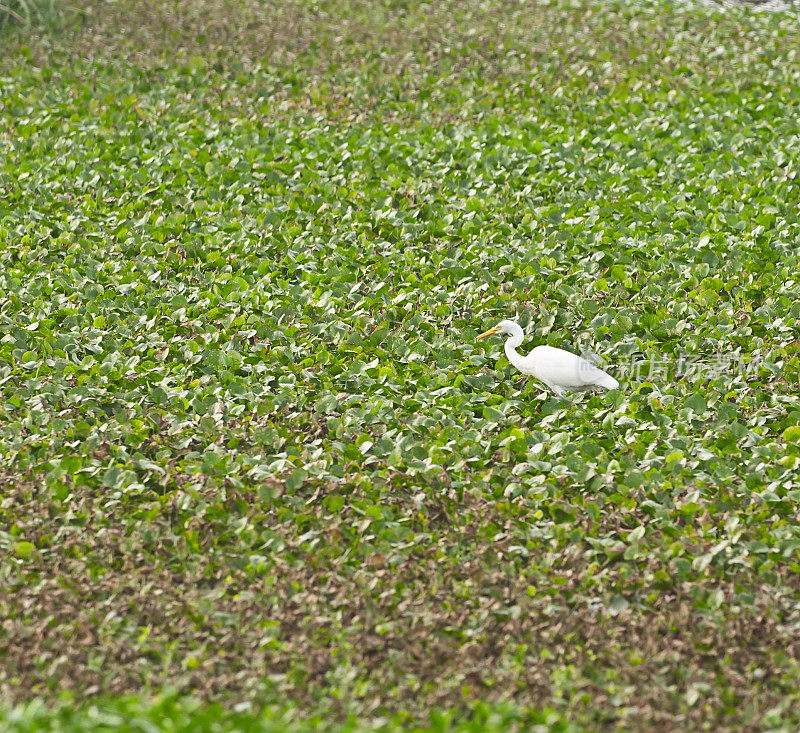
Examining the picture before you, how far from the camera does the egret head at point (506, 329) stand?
16.3ft

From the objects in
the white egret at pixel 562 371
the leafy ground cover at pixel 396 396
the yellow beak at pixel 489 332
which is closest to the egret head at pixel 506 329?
the yellow beak at pixel 489 332

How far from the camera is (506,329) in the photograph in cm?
502

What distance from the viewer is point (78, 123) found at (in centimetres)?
769

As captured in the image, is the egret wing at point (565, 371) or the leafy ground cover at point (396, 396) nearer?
the leafy ground cover at point (396, 396)

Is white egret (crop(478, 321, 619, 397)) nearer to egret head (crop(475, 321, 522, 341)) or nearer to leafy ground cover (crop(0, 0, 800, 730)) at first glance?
leafy ground cover (crop(0, 0, 800, 730))

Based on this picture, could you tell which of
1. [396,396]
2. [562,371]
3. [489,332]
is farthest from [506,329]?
[396,396]

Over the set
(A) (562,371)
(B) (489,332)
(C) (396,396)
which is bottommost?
(C) (396,396)

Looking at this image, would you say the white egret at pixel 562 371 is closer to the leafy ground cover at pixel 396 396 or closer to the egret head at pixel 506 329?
the leafy ground cover at pixel 396 396

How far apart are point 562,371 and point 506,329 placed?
1.75 feet

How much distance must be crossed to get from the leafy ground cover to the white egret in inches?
3.3

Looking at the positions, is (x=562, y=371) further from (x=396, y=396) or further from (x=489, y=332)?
(x=396, y=396)

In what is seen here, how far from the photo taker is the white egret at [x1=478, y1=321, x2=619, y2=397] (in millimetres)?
4590

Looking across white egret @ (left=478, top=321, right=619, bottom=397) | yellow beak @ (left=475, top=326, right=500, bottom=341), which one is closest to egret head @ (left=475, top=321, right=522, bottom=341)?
yellow beak @ (left=475, top=326, right=500, bottom=341)

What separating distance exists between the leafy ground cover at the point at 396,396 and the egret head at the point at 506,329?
0.13 meters
